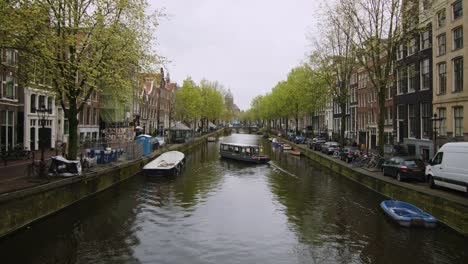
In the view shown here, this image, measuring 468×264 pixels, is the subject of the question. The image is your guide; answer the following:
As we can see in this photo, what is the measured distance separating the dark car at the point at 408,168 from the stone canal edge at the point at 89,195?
2.11 ft

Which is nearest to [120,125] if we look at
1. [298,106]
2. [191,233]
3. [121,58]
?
[298,106]

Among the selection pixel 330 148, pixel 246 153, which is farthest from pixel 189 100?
pixel 330 148

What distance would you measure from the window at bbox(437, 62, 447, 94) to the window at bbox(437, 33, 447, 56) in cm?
101

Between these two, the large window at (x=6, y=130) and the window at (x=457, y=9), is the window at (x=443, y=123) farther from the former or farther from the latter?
the large window at (x=6, y=130)

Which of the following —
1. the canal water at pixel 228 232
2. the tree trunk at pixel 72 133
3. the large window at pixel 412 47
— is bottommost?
the canal water at pixel 228 232

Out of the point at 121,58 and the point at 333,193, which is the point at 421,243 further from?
the point at 121,58

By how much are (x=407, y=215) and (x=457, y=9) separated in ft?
67.6

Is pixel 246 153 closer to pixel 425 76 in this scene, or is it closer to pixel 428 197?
pixel 425 76

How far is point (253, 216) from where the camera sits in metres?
18.6

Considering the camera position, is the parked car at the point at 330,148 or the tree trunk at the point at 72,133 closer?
the tree trunk at the point at 72,133

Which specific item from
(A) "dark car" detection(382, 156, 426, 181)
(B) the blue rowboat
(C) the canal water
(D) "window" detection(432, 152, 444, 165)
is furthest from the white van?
(C) the canal water

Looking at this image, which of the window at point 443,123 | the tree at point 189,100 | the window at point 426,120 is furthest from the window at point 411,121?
the tree at point 189,100

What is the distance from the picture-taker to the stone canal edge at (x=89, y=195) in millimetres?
14172

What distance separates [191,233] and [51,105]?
99.3 feet
